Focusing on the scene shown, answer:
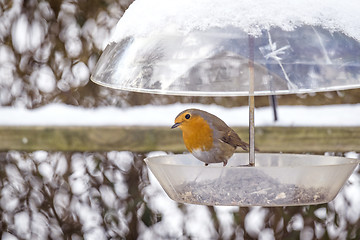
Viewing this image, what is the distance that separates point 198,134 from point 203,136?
15mm

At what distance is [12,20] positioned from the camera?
306cm

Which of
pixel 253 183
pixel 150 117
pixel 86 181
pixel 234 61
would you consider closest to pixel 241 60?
pixel 234 61

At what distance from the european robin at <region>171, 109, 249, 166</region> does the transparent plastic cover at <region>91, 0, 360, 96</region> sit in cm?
17

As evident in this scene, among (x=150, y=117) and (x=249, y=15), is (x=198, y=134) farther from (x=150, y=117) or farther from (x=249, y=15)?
(x=150, y=117)

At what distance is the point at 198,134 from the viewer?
162 centimetres

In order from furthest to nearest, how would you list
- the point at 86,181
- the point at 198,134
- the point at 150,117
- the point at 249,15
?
1. the point at 86,181
2. the point at 150,117
3. the point at 198,134
4. the point at 249,15

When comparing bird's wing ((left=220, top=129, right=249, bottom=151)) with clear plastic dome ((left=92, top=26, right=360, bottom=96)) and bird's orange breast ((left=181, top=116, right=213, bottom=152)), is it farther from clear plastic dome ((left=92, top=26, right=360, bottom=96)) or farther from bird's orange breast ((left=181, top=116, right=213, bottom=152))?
clear plastic dome ((left=92, top=26, right=360, bottom=96))

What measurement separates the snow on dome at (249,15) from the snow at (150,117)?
1124 millimetres

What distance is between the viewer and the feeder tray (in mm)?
1377

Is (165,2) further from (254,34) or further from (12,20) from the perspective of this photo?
(12,20)

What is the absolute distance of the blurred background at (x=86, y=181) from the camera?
2975mm

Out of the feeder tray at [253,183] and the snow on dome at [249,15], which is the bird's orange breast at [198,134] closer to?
the feeder tray at [253,183]

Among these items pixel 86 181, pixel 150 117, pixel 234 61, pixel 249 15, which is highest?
pixel 249 15

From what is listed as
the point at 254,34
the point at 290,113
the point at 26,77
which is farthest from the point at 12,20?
the point at 254,34
